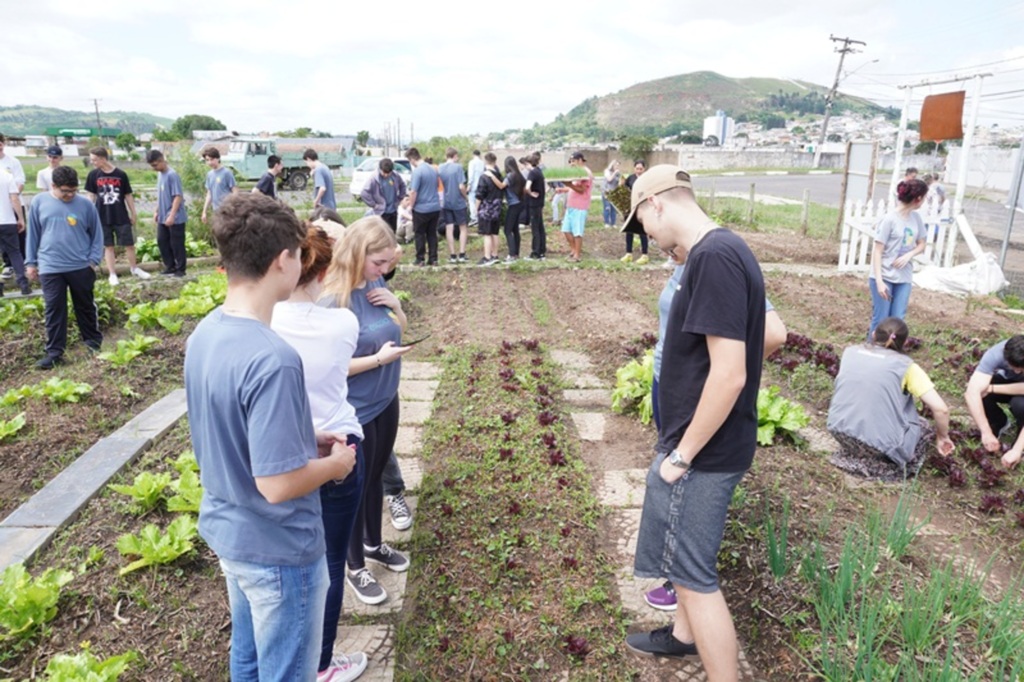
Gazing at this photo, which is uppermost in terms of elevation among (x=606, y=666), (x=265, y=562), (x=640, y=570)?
(x=265, y=562)

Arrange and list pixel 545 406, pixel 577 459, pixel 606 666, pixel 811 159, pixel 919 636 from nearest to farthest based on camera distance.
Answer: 1. pixel 919 636
2. pixel 606 666
3. pixel 577 459
4. pixel 545 406
5. pixel 811 159

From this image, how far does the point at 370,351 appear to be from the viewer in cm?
267

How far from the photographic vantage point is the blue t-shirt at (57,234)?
18.2 feet

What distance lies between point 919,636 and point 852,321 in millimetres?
5686

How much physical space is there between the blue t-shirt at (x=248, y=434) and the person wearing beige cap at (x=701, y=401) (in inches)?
44.6

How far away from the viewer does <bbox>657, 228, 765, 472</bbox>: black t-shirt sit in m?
1.88

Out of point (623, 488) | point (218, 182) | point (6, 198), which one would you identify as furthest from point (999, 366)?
point (6, 198)

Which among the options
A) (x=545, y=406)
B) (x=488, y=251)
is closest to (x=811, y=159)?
(x=488, y=251)

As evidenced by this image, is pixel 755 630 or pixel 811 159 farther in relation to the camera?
pixel 811 159

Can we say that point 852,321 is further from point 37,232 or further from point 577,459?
point 37,232

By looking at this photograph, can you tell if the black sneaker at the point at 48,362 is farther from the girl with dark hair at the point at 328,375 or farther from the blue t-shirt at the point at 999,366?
the blue t-shirt at the point at 999,366

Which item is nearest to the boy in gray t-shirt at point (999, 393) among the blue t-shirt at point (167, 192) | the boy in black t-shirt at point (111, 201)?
the blue t-shirt at point (167, 192)

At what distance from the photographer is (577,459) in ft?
13.6

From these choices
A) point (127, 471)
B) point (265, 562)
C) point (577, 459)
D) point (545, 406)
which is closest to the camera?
point (265, 562)
